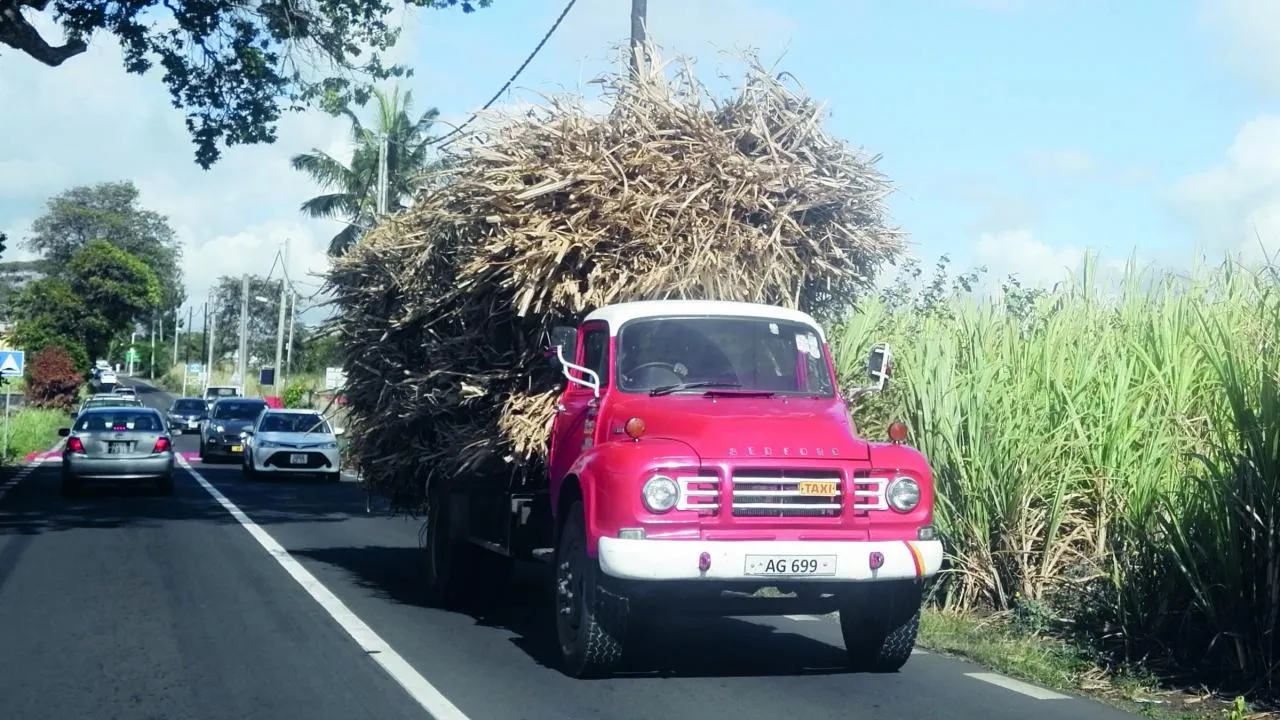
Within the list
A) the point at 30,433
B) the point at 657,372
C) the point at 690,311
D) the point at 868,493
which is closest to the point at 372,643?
the point at 657,372

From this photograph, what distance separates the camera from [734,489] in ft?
26.8

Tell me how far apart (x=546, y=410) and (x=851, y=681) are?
8.99 feet

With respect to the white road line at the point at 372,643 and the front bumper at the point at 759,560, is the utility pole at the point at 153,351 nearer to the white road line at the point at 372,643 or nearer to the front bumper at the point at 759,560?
the white road line at the point at 372,643

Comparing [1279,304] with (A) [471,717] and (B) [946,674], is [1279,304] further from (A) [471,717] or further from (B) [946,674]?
(A) [471,717]

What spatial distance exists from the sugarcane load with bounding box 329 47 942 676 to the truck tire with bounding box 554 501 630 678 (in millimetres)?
17

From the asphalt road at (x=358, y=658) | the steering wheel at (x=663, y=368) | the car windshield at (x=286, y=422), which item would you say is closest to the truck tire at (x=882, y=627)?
the asphalt road at (x=358, y=658)

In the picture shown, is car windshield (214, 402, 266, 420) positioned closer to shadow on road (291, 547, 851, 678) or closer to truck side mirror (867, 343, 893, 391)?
shadow on road (291, 547, 851, 678)

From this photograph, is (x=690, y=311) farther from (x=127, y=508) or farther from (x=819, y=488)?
(x=127, y=508)

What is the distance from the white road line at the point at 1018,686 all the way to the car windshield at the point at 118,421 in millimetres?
20950

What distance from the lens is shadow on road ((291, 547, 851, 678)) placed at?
364 inches

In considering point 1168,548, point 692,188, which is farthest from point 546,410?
point 1168,548

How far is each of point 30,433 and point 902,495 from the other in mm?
43058

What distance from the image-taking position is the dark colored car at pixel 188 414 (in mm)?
65750

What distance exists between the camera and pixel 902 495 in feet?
27.8
